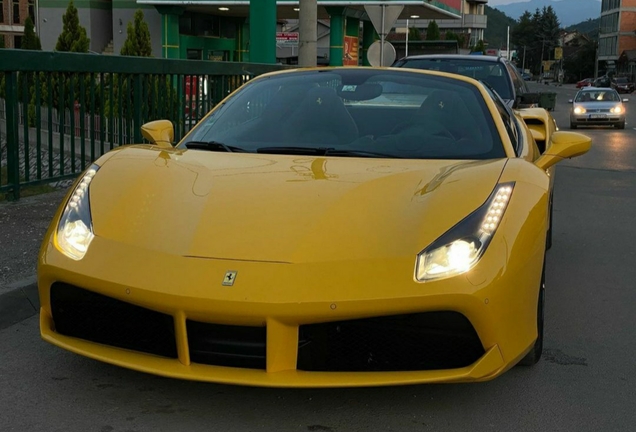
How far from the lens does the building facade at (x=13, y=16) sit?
187ft

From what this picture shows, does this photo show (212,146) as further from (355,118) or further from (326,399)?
(326,399)

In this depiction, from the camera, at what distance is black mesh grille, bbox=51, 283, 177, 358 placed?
3146mm

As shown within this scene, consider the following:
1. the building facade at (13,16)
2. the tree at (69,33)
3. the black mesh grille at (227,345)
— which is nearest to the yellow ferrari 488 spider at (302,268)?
the black mesh grille at (227,345)

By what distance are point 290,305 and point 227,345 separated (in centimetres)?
28

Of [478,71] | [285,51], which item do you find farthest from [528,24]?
[478,71]

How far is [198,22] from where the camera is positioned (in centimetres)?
3850

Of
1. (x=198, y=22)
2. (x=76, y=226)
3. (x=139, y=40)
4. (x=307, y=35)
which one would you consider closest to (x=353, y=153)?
(x=76, y=226)

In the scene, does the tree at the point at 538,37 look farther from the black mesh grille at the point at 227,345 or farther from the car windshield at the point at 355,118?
the black mesh grille at the point at 227,345

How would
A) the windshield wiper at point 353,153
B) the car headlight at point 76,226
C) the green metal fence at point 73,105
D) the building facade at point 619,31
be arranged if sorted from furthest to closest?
the building facade at point 619,31 < the green metal fence at point 73,105 < the windshield wiper at point 353,153 < the car headlight at point 76,226

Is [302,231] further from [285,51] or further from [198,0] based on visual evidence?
[285,51]

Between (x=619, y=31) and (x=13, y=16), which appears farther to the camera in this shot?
(x=619, y=31)

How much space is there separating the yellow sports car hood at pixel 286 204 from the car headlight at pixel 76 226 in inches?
1.6

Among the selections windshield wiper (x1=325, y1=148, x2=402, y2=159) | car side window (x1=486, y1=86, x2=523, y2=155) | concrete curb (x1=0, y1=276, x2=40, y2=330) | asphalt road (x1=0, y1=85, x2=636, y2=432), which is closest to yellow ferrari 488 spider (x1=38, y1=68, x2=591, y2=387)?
windshield wiper (x1=325, y1=148, x2=402, y2=159)

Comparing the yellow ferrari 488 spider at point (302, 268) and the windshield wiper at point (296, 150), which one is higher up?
the windshield wiper at point (296, 150)
